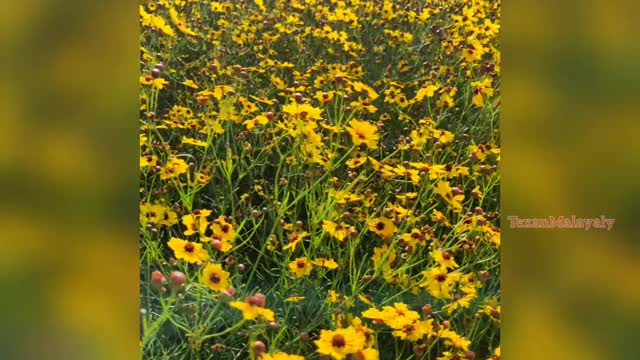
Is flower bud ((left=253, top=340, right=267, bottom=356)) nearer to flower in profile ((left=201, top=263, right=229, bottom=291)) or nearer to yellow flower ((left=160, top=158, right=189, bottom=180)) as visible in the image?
flower in profile ((left=201, top=263, right=229, bottom=291))

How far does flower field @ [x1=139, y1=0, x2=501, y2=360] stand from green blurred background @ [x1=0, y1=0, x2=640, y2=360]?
0.56 ft

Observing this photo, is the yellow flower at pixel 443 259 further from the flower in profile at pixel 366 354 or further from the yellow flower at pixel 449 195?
the flower in profile at pixel 366 354

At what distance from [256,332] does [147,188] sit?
0.99 ft

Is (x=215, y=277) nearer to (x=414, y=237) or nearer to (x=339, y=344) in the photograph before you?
(x=339, y=344)

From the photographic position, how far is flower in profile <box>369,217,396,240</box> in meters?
0.98

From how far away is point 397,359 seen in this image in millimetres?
909

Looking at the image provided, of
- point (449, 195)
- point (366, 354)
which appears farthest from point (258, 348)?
point (449, 195)
